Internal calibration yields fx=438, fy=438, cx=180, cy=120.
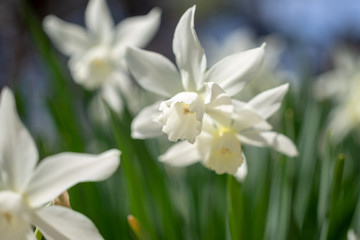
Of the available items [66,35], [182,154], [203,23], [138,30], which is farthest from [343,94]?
[203,23]

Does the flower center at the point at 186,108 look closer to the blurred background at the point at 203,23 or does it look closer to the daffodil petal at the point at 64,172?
the daffodil petal at the point at 64,172

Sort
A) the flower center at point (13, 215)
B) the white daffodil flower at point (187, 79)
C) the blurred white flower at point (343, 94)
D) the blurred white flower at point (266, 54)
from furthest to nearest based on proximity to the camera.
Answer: the blurred white flower at point (266, 54)
the blurred white flower at point (343, 94)
the white daffodil flower at point (187, 79)
the flower center at point (13, 215)

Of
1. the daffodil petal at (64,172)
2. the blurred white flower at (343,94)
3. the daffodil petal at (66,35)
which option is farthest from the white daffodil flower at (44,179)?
the blurred white flower at (343,94)

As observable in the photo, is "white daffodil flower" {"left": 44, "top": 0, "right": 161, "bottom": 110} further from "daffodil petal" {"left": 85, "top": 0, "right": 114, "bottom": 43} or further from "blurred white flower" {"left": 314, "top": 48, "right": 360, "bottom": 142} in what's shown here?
"blurred white flower" {"left": 314, "top": 48, "right": 360, "bottom": 142}

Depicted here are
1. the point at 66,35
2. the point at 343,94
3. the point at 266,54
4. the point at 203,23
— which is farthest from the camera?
the point at 203,23

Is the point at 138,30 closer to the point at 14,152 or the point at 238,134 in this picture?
the point at 238,134

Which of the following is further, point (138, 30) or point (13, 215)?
point (138, 30)

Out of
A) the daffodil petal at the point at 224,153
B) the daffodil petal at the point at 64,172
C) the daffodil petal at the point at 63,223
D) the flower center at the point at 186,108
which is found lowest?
the daffodil petal at the point at 224,153
